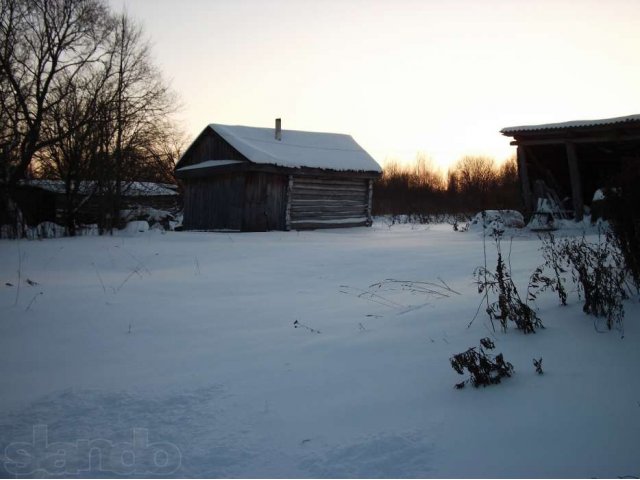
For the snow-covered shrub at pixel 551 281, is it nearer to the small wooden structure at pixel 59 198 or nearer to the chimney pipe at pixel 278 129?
the small wooden structure at pixel 59 198

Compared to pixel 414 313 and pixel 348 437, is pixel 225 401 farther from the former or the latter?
pixel 414 313

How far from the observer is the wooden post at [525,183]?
43.7 feet

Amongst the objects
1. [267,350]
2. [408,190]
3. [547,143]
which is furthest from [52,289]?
[408,190]

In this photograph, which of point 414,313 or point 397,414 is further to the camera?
point 414,313

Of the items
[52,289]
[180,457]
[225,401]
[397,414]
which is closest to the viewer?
[180,457]

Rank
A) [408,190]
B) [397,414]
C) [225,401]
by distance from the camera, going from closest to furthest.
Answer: [397,414] < [225,401] < [408,190]

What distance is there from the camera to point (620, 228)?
11.6 ft

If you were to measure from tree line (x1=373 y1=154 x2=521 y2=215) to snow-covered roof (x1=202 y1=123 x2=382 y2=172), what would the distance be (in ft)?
38.1

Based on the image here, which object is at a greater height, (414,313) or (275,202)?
(275,202)

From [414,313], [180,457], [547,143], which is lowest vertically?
[180,457]

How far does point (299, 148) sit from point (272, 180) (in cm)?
283

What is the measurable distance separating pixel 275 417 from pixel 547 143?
510 inches

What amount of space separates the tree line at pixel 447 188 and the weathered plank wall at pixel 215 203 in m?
16.7

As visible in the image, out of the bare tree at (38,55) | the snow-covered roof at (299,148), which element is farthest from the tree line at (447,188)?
the bare tree at (38,55)
